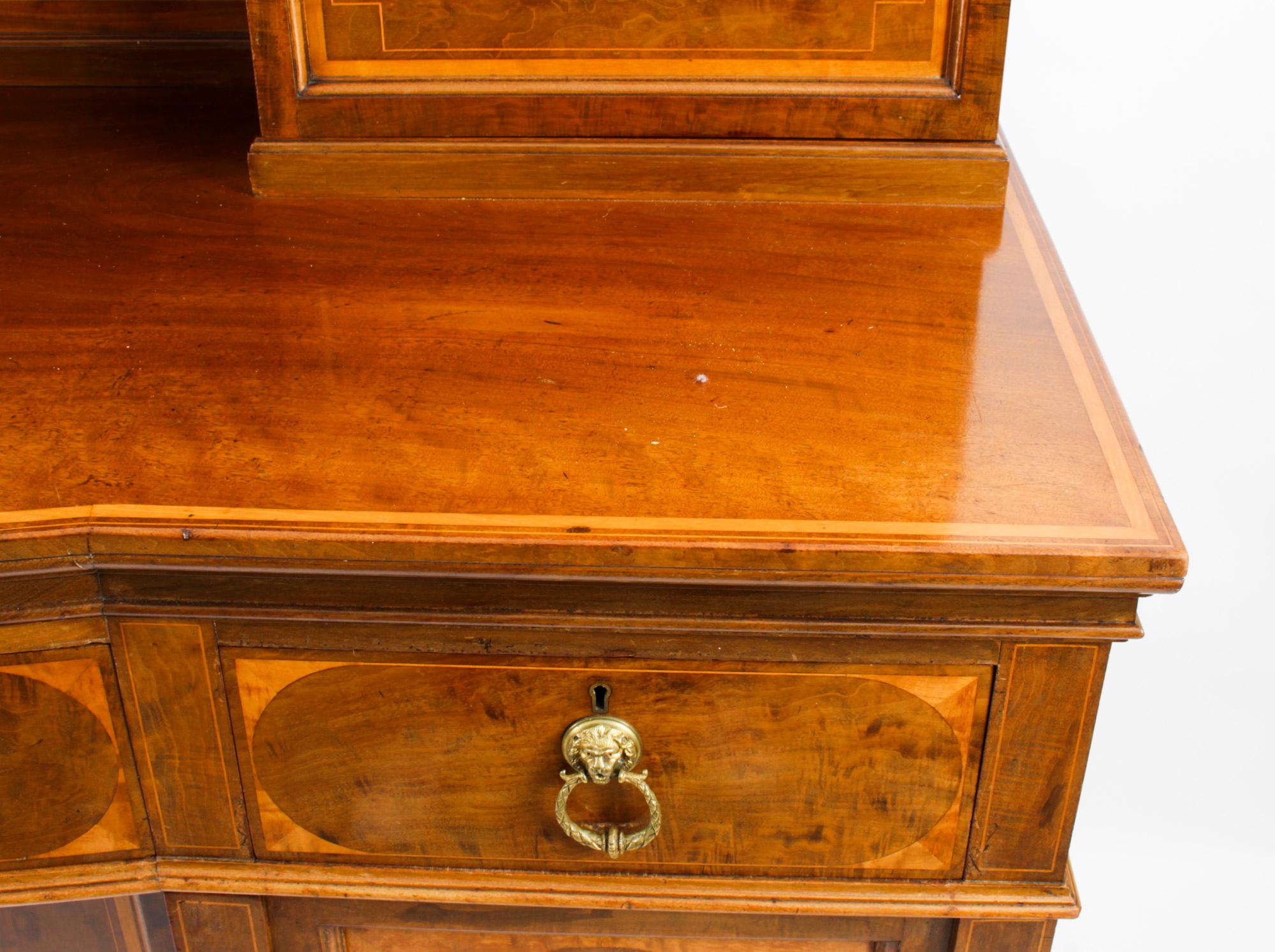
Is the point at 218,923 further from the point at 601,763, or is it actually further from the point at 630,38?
the point at 630,38

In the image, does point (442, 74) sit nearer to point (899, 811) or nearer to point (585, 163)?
point (585, 163)

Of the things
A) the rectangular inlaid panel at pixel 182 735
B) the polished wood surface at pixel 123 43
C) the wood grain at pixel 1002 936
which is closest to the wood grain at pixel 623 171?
the polished wood surface at pixel 123 43

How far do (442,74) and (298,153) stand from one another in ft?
0.44

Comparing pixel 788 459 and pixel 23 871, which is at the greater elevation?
pixel 788 459

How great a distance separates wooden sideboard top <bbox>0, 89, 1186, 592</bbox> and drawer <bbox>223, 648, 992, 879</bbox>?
0.10 m

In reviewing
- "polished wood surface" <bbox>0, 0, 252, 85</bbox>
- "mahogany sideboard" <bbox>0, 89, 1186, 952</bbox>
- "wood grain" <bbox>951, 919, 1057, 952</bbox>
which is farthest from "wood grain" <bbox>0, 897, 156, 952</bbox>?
"polished wood surface" <bbox>0, 0, 252, 85</bbox>

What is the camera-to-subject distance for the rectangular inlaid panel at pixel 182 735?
77 cm

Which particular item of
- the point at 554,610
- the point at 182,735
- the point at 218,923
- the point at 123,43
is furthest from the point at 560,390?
the point at 123,43

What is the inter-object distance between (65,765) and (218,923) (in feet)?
0.52

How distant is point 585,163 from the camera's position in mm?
1068

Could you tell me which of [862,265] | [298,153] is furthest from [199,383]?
[862,265]

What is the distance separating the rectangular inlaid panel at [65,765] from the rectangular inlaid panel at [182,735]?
1 cm

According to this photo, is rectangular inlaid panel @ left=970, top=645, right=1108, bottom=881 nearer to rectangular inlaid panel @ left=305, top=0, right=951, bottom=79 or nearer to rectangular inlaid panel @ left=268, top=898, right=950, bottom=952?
rectangular inlaid panel @ left=268, top=898, right=950, bottom=952

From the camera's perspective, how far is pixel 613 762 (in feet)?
2.52
